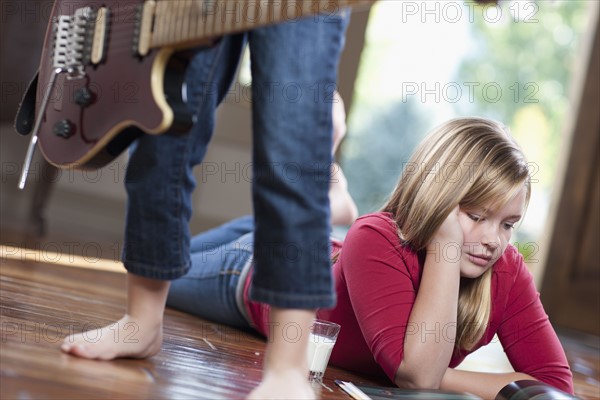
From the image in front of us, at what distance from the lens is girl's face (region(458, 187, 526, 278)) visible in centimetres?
130

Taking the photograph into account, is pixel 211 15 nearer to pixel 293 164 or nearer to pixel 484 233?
pixel 293 164

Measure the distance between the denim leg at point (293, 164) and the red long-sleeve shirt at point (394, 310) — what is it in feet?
1.29

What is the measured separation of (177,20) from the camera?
935mm

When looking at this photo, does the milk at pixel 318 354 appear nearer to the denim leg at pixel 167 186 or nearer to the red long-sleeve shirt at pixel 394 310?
the red long-sleeve shirt at pixel 394 310

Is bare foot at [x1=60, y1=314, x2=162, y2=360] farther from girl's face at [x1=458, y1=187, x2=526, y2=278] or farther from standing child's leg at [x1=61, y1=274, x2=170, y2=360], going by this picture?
girl's face at [x1=458, y1=187, x2=526, y2=278]

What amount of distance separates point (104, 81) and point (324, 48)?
302 mm

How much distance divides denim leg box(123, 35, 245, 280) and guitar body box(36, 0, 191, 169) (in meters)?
0.05

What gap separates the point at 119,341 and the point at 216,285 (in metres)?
A: 0.65

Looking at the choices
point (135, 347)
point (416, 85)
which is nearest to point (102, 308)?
point (135, 347)

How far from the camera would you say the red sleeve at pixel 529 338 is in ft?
4.64

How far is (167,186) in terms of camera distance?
110 cm

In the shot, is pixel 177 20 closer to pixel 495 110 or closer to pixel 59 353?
pixel 59 353

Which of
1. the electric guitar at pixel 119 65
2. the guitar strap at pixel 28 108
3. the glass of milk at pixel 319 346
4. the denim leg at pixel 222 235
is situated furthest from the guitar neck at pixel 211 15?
the denim leg at pixel 222 235

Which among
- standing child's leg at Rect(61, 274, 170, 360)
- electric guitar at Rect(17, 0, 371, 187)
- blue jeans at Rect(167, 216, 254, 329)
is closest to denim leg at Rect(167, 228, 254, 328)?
blue jeans at Rect(167, 216, 254, 329)
